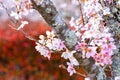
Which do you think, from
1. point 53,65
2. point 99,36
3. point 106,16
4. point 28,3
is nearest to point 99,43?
point 99,36

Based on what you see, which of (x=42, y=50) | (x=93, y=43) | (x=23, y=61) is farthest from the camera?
(x=23, y=61)

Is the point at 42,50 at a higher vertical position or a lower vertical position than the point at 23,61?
lower

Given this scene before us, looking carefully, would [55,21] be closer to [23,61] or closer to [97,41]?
[97,41]

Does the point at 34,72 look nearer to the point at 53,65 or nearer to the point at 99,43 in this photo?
the point at 53,65

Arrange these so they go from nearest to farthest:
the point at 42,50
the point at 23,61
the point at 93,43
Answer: the point at 93,43, the point at 42,50, the point at 23,61

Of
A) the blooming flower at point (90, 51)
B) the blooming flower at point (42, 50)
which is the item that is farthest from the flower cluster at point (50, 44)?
the blooming flower at point (90, 51)

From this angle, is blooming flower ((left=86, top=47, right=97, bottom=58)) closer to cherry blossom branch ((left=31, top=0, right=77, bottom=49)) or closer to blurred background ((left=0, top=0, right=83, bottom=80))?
cherry blossom branch ((left=31, top=0, right=77, bottom=49))

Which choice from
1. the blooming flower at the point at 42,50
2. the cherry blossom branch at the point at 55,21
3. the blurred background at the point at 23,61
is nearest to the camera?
the cherry blossom branch at the point at 55,21

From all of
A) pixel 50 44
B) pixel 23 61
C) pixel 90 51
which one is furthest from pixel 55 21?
pixel 23 61

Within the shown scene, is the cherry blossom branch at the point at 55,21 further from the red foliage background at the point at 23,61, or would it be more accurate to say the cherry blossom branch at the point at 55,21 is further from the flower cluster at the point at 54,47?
the red foliage background at the point at 23,61
